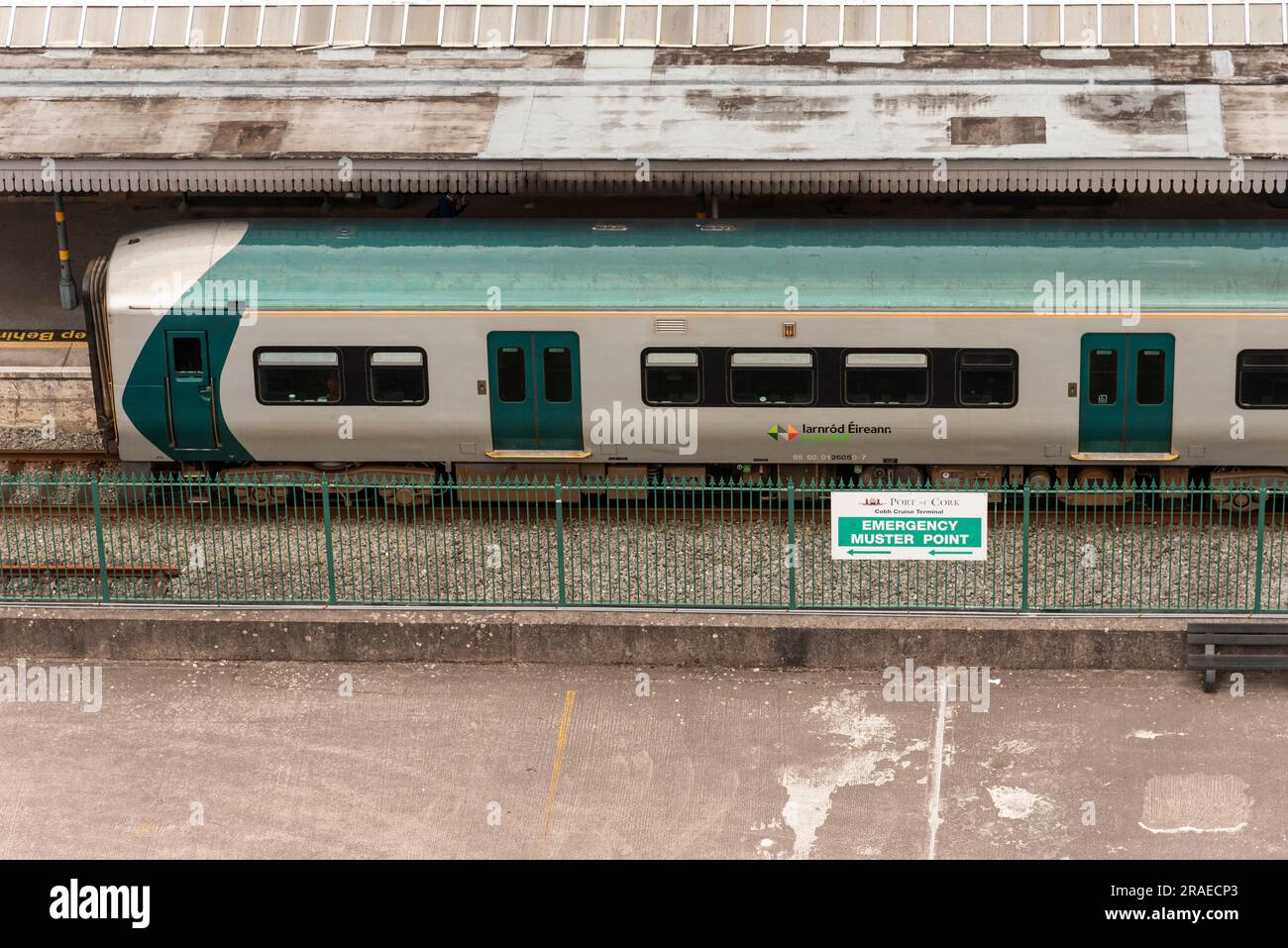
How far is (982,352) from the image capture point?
23.7 metres

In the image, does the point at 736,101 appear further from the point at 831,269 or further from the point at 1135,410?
the point at 1135,410

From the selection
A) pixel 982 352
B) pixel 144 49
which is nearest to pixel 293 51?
pixel 144 49

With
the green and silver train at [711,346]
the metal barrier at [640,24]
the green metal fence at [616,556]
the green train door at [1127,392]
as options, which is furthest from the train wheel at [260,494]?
the green train door at [1127,392]

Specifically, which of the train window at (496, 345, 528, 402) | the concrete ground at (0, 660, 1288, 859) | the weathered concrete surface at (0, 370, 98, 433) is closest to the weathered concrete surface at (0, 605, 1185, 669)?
the concrete ground at (0, 660, 1288, 859)

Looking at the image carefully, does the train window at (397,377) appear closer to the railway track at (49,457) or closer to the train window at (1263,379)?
the railway track at (49,457)

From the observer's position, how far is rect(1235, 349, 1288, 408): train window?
76.5 ft

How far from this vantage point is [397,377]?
79.4 feet

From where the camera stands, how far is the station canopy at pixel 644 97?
24391 millimetres

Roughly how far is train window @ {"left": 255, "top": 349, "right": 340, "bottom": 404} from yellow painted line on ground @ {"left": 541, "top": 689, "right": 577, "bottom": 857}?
6017 mm

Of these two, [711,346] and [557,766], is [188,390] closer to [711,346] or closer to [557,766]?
[711,346]

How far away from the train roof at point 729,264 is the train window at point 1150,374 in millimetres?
505

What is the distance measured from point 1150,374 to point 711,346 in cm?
484

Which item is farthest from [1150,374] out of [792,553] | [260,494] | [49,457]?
[49,457]

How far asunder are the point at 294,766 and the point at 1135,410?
10.3 metres
